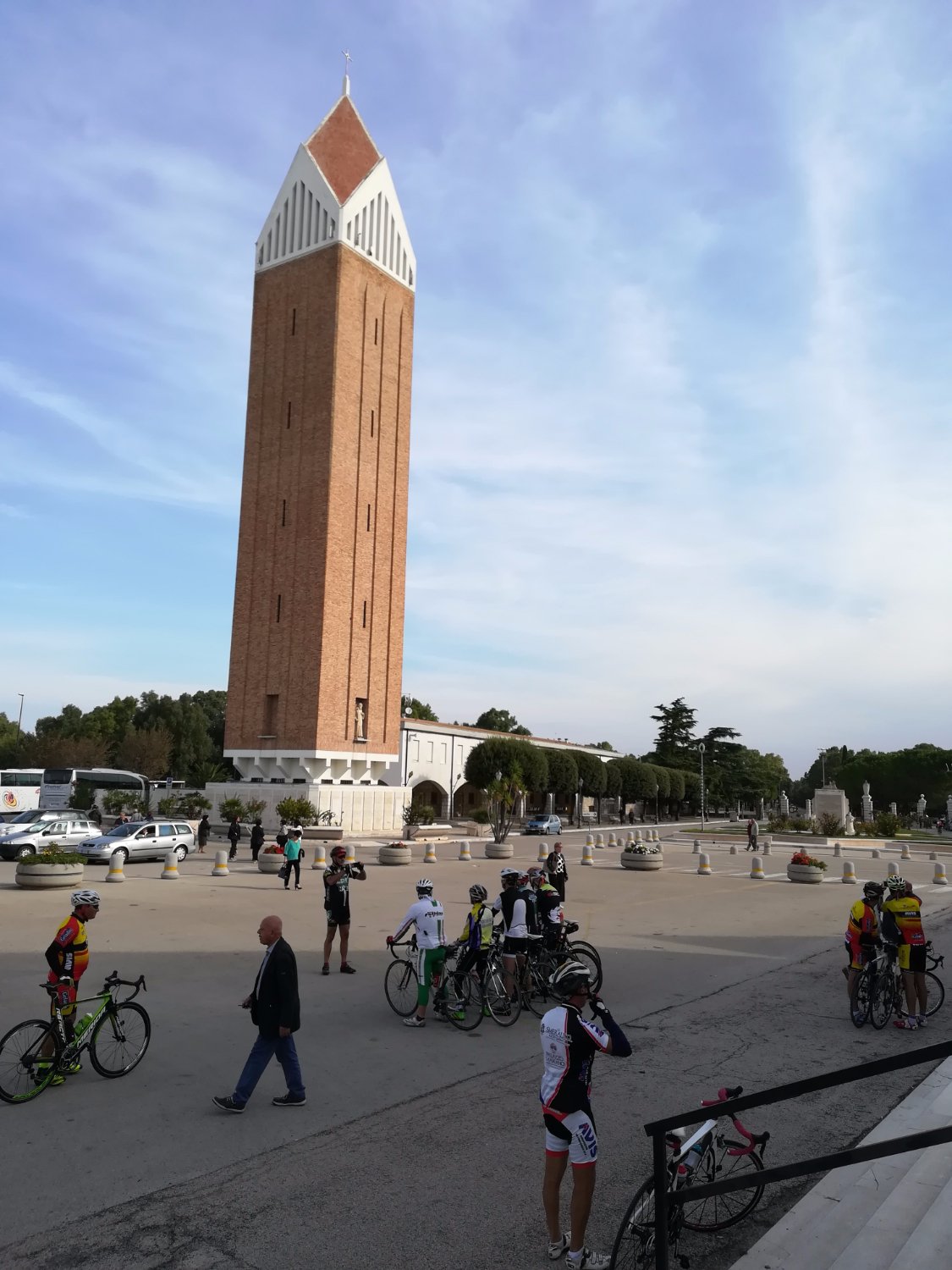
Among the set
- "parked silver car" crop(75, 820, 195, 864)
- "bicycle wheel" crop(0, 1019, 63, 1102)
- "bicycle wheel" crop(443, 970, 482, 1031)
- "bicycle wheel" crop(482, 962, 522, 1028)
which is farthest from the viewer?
"parked silver car" crop(75, 820, 195, 864)

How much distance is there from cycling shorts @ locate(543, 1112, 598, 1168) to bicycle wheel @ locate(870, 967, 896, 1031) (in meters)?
6.53

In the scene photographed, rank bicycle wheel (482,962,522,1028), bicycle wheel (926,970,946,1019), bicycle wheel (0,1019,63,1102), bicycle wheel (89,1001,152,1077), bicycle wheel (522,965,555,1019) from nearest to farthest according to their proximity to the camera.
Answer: bicycle wheel (0,1019,63,1102) < bicycle wheel (89,1001,152,1077) < bicycle wheel (482,962,522,1028) < bicycle wheel (522,965,555,1019) < bicycle wheel (926,970,946,1019)

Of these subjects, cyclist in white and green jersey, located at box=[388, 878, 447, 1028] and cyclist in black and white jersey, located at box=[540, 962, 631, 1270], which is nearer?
cyclist in black and white jersey, located at box=[540, 962, 631, 1270]

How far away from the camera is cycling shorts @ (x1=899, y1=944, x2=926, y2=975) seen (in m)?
10.3

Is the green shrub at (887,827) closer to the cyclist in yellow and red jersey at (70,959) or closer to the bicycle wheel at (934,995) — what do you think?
the bicycle wheel at (934,995)

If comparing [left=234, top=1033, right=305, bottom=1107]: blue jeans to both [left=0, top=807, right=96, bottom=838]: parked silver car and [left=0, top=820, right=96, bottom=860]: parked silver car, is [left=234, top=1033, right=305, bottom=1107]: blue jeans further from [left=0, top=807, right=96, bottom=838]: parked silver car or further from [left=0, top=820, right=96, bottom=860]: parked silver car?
[left=0, top=807, right=96, bottom=838]: parked silver car

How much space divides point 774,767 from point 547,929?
464ft

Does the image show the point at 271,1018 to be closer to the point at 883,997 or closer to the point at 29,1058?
the point at 29,1058

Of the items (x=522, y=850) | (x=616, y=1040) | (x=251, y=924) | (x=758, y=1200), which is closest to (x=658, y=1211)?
(x=616, y=1040)

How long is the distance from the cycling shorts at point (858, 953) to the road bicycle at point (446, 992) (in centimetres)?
413

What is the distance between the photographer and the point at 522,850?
39594 millimetres

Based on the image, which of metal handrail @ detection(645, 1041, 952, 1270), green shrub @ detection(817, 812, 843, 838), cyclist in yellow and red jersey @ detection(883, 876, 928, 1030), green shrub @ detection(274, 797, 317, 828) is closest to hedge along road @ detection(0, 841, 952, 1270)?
cyclist in yellow and red jersey @ detection(883, 876, 928, 1030)

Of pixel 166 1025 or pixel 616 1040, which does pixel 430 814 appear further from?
pixel 616 1040

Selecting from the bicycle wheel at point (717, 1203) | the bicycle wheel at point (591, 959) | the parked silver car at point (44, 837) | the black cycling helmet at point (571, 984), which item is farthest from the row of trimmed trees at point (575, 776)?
the black cycling helmet at point (571, 984)
